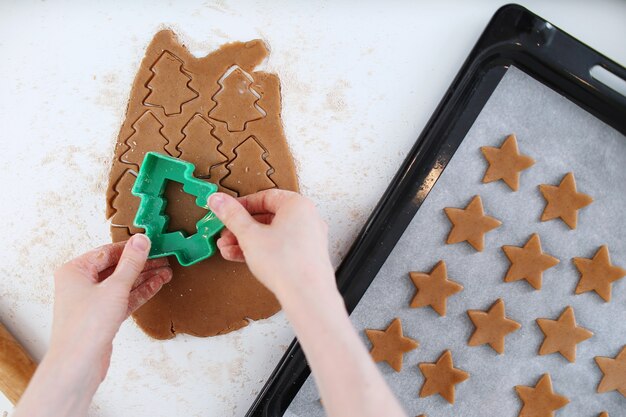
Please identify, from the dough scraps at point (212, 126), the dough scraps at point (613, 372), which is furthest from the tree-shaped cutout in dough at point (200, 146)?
the dough scraps at point (613, 372)

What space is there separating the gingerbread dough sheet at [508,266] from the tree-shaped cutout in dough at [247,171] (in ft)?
1.01

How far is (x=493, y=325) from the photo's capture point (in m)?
1.01

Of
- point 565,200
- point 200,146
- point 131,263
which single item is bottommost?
point 131,263

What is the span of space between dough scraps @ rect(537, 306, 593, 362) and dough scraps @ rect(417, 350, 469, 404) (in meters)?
0.18

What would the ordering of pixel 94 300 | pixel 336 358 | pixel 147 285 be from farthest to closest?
pixel 147 285 < pixel 94 300 < pixel 336 358

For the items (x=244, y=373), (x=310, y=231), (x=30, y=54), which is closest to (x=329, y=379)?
(x=310, y=231)

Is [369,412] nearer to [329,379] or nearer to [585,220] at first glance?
[329,379]

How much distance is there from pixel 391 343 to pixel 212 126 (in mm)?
571

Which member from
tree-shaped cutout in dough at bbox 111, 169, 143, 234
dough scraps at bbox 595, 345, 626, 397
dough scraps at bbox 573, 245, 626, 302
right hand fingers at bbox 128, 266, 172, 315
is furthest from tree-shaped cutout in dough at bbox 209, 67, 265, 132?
dough scraps at bbox 595, 345, 626, 397

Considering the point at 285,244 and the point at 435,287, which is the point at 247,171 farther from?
the point at 435,287

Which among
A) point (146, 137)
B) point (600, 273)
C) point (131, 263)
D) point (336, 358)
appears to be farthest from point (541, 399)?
point (146, 137)

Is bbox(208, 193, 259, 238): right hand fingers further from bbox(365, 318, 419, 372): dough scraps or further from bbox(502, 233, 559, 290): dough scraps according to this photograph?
bbox(502, 233, 559, 290): dough scraps

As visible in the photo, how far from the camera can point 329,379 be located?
63 cm

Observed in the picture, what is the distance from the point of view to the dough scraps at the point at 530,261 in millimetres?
993
